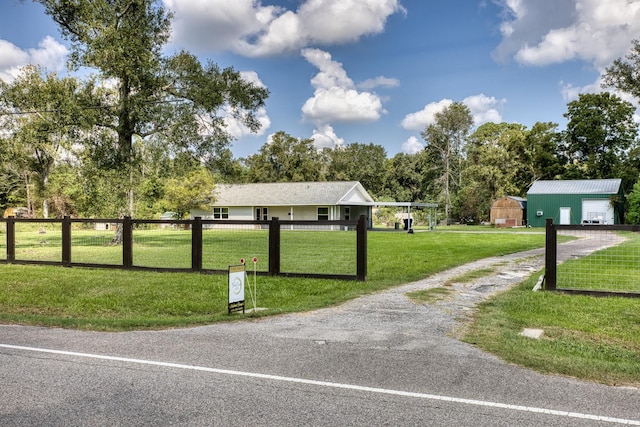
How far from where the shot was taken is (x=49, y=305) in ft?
26.0

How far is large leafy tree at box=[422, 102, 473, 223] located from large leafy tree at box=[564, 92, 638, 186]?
38.0 ft

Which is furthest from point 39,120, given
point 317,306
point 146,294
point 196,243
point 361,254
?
point 317,306

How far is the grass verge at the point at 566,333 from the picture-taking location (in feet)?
14.5

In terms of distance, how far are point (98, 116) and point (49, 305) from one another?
1367 centimetres

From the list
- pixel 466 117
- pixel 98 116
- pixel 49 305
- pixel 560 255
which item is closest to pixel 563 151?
pixel 466 117

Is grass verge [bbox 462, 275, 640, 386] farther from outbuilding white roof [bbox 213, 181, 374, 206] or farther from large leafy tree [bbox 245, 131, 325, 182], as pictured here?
large leafy tree [bbox 245, 131, 325, 182]

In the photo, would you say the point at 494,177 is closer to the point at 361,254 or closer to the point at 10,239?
the point at 361,254

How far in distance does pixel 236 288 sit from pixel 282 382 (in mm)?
3102

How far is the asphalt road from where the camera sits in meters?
3.33

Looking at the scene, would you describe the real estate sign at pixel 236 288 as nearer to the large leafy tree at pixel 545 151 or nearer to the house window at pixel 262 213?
the house window at pixel 262 213

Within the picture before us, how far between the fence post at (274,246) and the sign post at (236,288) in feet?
10.4

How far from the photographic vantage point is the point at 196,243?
11.0 meters

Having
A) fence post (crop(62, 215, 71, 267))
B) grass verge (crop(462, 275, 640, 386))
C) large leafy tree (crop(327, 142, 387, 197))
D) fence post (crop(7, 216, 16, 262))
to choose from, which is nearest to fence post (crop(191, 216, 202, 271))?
fence post (crop(62, 215, 71, 267))

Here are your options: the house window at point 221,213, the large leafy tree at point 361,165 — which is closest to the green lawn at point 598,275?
the house window at point 221,213
